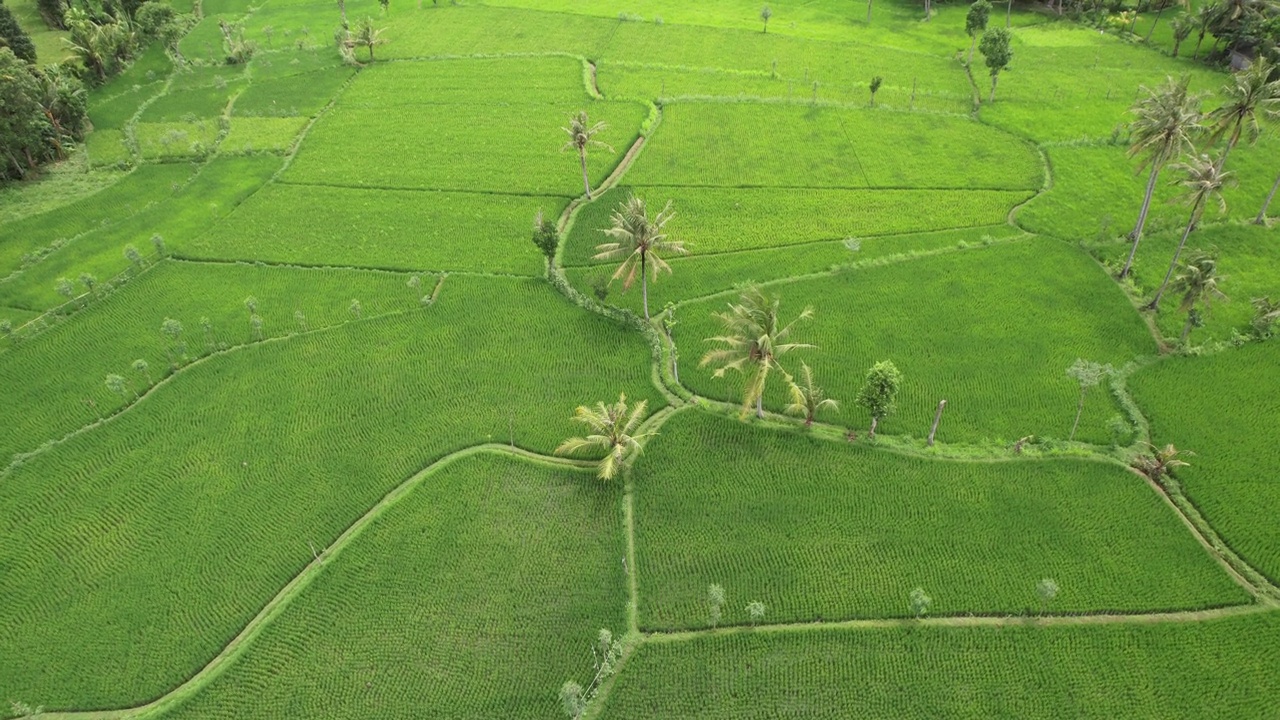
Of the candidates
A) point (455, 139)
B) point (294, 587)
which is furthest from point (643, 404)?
point (455, 139)

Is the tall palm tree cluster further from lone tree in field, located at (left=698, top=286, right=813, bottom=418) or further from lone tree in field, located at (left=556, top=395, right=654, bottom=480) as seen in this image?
lone tree in field, located at (left=556, top=395, right=654, bottom=480)

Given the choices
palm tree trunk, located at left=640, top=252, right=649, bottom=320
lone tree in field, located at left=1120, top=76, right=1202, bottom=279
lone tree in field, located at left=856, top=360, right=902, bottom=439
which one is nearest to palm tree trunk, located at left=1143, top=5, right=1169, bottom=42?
lone tree in field, located at left=1120, top=76, right=1202, bottom=279

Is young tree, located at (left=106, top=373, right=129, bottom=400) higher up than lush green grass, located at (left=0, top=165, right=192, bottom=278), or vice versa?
lush green grass, located at (left=0, top=165, right=192, bottom=278)

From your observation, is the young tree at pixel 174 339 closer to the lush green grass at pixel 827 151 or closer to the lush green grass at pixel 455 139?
the lush green grass at pixel 455 139

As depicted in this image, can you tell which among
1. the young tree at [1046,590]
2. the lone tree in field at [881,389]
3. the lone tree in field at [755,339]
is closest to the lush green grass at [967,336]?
the lone tree in field at [881,389]

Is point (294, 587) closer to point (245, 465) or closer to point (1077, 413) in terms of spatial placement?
point (245, 465)

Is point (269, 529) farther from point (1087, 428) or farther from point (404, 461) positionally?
point (1087, 428)

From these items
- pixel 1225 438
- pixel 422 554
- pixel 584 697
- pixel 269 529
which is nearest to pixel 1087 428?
pixel 1225 438
